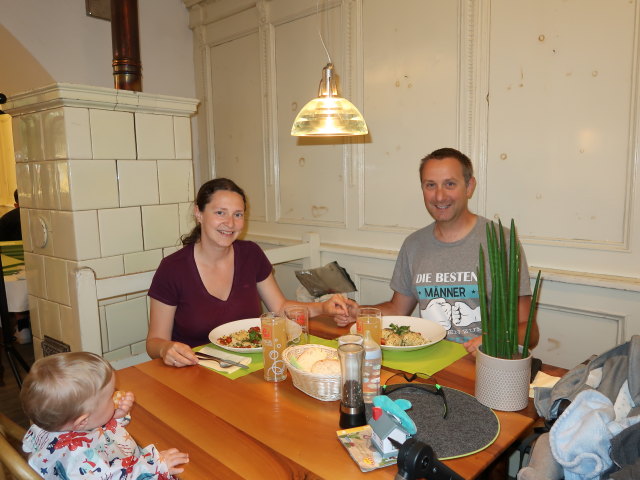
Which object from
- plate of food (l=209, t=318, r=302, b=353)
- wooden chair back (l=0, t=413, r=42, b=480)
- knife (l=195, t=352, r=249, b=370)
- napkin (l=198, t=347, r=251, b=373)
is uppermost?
wooden chair back (l=0, t=413, r=42, b=480)

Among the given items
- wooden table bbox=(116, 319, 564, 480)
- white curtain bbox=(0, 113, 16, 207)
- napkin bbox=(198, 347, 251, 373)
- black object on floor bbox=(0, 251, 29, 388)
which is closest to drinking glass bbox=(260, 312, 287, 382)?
wooden table bbox=(116, 319, 564, 480)

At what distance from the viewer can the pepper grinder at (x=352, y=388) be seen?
1.10 m

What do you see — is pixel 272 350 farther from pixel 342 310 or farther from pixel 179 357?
pixel 342 310

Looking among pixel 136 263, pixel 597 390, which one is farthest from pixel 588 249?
pixel 136 263

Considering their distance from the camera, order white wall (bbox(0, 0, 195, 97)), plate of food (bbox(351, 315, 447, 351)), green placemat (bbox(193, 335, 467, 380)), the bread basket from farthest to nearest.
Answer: white wall (bbox(0, 0, 195, 97)) → plate of food (bbox(351, 315, 447, 351)) → green placemat (bbox(193, 335, 467, 380)) → the bread basket

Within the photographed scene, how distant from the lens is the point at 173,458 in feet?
3.23

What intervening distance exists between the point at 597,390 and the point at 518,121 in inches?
58.3

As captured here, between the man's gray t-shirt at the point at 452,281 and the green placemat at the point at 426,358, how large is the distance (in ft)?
1.04

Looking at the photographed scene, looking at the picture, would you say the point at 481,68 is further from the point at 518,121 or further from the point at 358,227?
the point at 358,227

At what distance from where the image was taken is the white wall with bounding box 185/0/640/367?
1.98 metres

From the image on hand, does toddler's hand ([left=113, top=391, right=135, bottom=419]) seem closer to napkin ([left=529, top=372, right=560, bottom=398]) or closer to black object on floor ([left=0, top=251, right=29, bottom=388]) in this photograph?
napkin ([left=529, top=372, right=560, bottom=398])

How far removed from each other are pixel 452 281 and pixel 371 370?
0.89 m

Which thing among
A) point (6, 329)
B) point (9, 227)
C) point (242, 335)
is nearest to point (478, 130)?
point (242, 335)

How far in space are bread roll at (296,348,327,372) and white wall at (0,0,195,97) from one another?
2.62 meters
